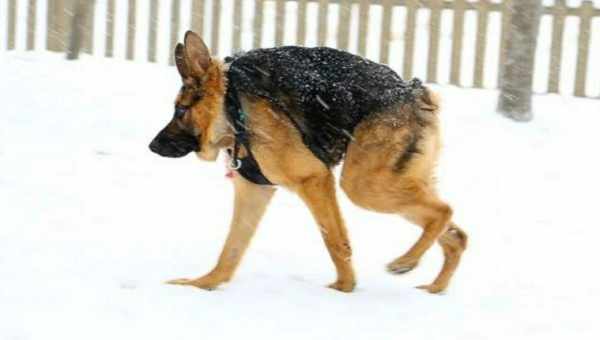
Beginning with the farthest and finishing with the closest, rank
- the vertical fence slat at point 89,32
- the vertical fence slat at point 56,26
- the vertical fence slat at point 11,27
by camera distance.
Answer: the vertical fence slat at point 11,27 < the vertical fence slat at point 56,26 < the vertical fence slat at point 89,32

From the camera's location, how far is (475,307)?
5.06 meters

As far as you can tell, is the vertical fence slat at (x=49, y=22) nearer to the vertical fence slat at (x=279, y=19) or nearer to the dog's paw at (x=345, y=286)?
the vertical fence slat at (x=279, y=19)

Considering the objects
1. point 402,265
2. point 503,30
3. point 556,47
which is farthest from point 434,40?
point 402,265

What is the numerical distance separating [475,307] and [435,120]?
1029 mm

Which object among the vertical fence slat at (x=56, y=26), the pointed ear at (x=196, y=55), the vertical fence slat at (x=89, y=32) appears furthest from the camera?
the vertical fence slat at (x=56, y=26)

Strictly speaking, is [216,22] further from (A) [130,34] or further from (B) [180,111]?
(B) [180,111]

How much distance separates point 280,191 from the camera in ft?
24.9

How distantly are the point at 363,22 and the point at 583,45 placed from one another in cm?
249

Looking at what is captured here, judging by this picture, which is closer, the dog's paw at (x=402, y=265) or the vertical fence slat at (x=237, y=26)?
the dog's paw at (x=402, y=265)

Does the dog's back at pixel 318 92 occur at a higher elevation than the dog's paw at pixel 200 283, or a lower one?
higher

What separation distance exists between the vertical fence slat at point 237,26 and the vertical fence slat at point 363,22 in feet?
4.72

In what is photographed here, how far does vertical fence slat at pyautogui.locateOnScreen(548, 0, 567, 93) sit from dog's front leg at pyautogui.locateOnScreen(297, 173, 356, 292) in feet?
20.8

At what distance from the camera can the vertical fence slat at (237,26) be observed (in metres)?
11.4

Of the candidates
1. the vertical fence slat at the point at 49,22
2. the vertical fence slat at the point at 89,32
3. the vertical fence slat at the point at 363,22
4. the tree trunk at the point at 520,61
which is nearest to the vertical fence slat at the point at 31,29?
the vertical fence slat at the point at 49,22
